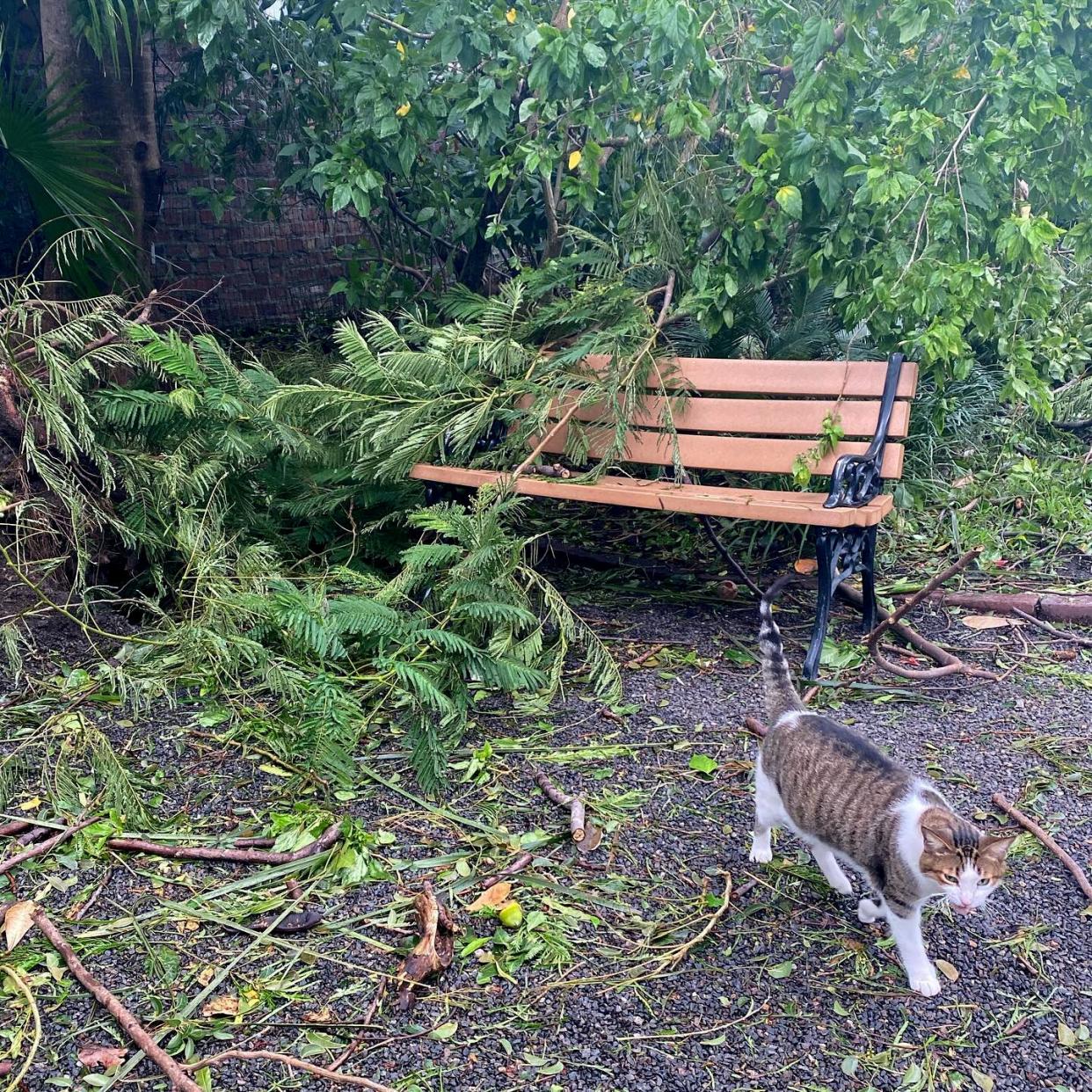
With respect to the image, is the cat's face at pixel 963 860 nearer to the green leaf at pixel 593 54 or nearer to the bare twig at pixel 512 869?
the bare twig at pixel 512 869

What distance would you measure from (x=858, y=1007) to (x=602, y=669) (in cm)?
176

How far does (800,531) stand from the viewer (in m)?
5.30

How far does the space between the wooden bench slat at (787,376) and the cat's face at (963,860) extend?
2575mm

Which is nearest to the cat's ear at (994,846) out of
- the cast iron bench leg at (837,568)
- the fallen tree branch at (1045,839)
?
the fallen tree branch at (1045,839)

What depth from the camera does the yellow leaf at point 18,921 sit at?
246cm

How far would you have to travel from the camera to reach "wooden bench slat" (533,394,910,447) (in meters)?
4.32

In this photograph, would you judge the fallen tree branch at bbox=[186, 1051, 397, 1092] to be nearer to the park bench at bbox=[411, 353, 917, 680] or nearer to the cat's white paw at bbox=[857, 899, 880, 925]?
the cat's white paw at bbox=[857, 899, 880, 925]

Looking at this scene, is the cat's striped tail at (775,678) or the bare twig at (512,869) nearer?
the bare twig at (512,869)

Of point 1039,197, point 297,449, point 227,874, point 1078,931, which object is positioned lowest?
point 227,874

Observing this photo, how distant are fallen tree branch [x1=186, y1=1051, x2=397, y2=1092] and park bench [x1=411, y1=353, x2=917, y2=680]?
2.34 metres

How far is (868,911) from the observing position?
2492 millimetres

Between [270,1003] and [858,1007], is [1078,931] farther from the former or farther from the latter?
[270,1003]

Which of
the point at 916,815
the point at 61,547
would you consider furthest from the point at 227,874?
the point at 61,547

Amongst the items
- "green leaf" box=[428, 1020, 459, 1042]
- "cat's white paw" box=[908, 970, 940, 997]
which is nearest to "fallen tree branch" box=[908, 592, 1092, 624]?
"cat's white paw" box=[908, 970, 940, 997]
